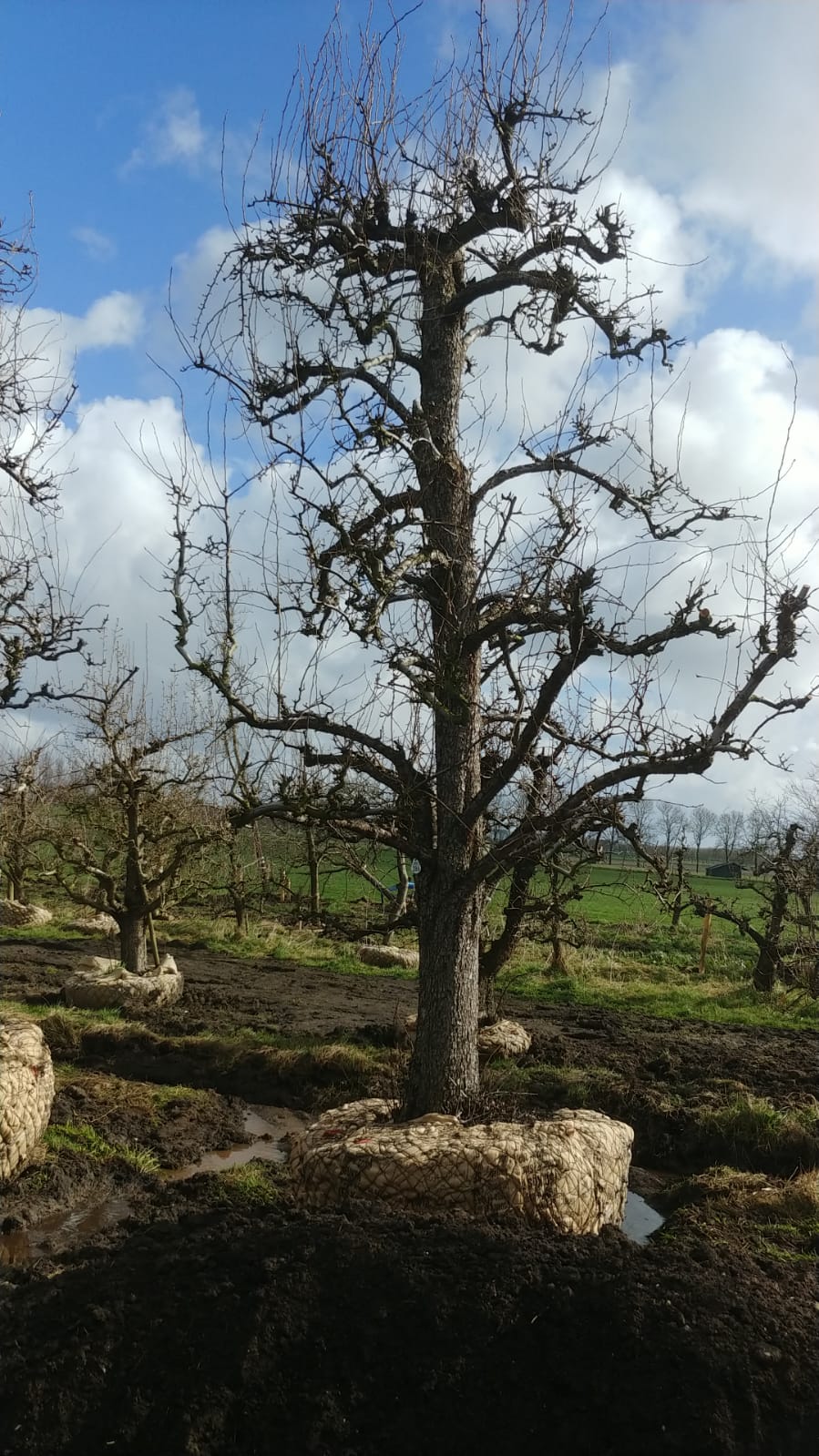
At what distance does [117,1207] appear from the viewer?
6.39 m

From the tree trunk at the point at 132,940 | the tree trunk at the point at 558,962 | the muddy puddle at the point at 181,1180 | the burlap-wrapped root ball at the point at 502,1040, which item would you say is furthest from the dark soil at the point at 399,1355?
the tree trunk at the point at 558,962

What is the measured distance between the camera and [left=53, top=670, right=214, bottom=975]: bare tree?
13586 millimetres

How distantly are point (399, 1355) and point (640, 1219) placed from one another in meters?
3.49

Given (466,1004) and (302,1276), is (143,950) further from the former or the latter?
(302,1276)

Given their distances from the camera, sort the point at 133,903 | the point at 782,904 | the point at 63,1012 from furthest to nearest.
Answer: the point at 782,904
the point at 133,903
the point at 63,1012

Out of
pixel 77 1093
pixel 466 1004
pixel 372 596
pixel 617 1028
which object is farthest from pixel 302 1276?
pixel 617 1028

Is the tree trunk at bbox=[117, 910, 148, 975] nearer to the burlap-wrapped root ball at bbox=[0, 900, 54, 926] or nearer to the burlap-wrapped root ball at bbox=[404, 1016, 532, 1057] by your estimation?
the burlap-wrapped root ball at bbox=[404, 1016, 532, 1057]

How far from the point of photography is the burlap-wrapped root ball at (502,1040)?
9.72 m

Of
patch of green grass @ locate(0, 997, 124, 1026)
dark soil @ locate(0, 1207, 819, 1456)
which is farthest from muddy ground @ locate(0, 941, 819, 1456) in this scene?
patch of green grass @ locate(0, 997, 124, 1026)

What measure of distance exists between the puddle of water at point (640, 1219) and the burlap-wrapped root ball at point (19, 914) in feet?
56.6

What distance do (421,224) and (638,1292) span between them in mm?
6466

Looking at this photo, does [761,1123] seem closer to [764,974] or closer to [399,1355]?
[399,1355]

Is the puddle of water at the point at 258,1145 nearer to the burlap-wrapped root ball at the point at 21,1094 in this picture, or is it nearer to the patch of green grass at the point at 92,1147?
the patch of green grass at the point at 92,1147

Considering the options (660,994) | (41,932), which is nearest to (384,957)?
(660,994)
